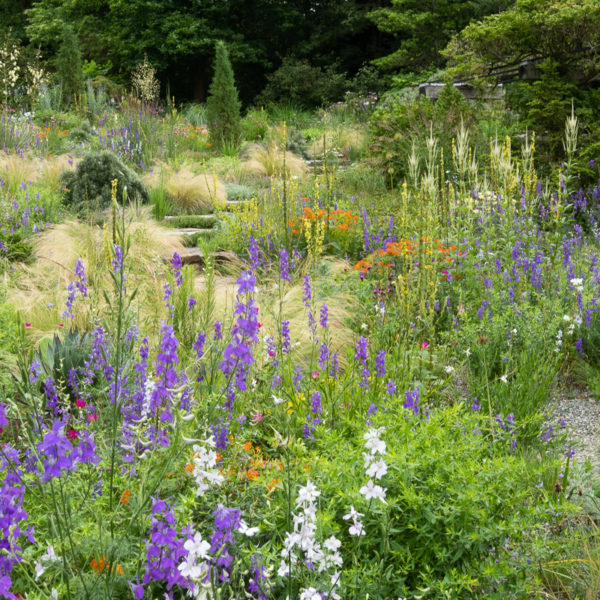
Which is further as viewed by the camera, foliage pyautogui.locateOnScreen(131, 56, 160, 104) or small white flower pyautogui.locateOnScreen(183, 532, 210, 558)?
foliage pyautogui.locateOnScreen(131, 56, 160, 104)

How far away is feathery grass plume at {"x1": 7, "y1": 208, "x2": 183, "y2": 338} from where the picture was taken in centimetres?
409

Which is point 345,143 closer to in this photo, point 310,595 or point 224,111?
point 224,111

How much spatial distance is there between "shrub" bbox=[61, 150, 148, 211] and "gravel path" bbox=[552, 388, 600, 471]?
4.94 metres

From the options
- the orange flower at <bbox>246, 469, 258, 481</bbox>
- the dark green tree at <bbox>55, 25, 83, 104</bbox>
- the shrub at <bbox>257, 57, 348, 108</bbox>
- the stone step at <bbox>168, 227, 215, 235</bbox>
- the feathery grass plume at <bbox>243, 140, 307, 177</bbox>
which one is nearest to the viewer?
the orange flower at <bbox>246, 469, 258, 481</bbox>

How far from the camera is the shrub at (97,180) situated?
7051 millimetres

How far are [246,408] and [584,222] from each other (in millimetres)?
4842

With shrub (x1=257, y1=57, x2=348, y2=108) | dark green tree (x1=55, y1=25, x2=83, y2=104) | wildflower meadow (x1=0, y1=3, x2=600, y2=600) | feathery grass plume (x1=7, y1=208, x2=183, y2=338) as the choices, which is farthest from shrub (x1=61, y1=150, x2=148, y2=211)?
shrub (x1=257, y1=57, x2=348, y2=108)

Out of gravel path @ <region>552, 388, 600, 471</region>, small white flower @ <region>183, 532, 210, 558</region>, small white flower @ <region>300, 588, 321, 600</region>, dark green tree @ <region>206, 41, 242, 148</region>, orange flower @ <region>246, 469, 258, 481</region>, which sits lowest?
gravel path @ <region>552, 388, 600, 471</region>

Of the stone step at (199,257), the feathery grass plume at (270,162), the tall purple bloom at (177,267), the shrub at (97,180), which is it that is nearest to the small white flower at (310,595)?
the tall purple bloom at (177,267)

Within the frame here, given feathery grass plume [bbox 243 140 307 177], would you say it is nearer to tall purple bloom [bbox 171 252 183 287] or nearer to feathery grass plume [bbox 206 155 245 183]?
feathery grass plume [bbox 206 155 245 183]

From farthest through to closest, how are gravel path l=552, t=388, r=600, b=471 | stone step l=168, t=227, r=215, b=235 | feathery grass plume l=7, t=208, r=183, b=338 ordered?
1. stone step l=168, t=227, r=215, b=235
2. feathery grass plume l=7, t=208, r=183, b=338
3. gravel path l=552, t=388, r=600, b=471

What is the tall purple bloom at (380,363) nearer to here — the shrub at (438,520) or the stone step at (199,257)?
the shrub at (438,520)

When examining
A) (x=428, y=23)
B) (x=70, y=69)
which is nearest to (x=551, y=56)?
(x=428, y=23)

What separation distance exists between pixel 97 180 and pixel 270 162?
3.29 metres
